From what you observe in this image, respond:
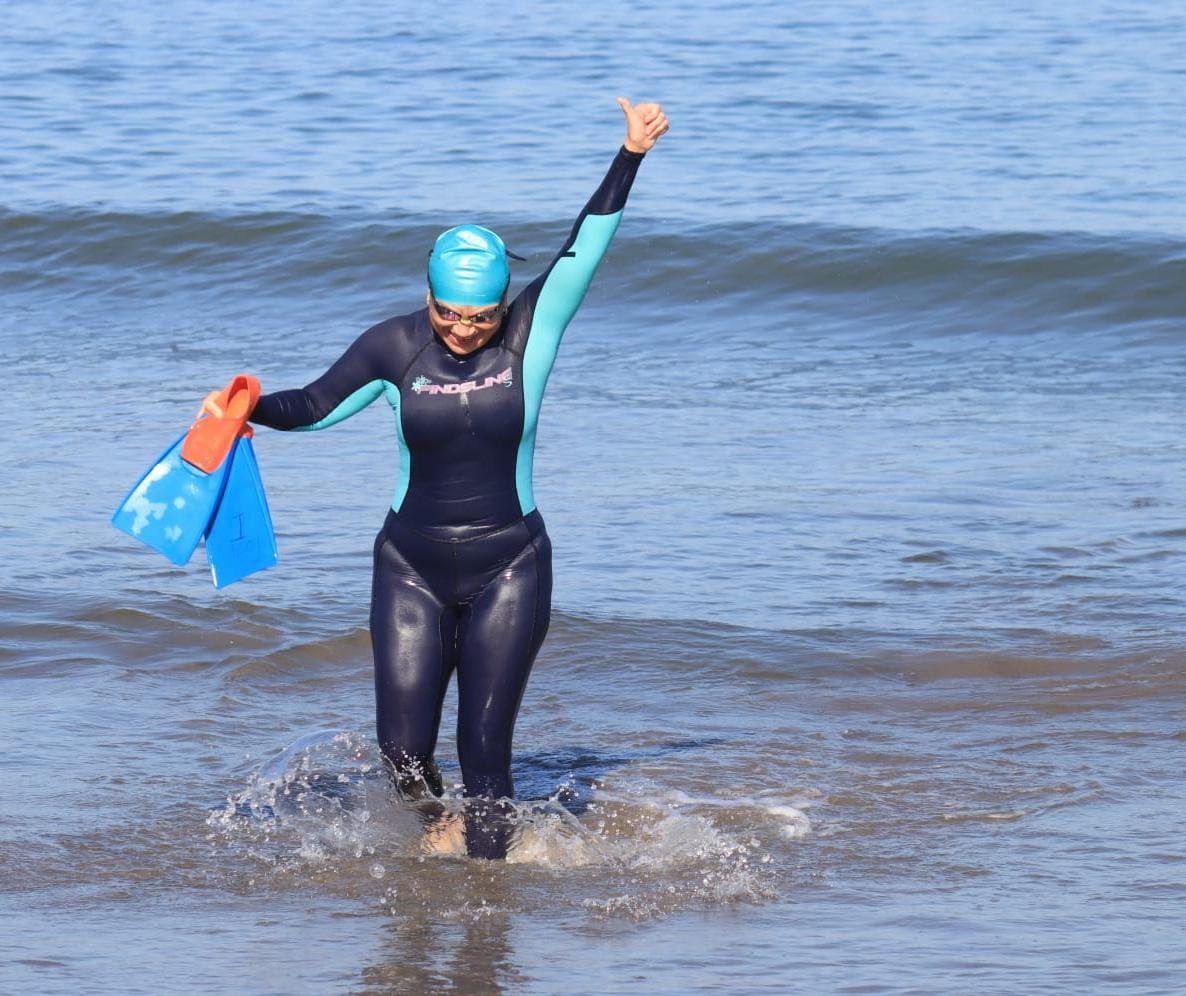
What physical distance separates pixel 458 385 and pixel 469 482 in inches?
11.6

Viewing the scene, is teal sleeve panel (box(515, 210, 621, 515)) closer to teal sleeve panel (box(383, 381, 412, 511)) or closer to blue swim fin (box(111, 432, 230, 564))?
teal sleeve panel (box(383, 381, 412, 511))

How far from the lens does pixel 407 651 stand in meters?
5.68

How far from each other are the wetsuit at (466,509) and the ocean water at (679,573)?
0.45 metres

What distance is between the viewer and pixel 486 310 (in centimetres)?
541

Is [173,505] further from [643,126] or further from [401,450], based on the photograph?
[643,126]

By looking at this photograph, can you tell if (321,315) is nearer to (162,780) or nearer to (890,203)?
(890,203)

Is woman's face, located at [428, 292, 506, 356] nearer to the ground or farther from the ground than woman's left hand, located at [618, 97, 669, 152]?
nearer to the ground

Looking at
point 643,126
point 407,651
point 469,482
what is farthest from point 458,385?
point 643,126

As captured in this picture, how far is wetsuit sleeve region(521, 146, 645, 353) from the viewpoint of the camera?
18.1 feet

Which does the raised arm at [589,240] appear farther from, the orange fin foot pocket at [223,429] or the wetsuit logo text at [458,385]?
the orange fin foot pocket at [223,429]

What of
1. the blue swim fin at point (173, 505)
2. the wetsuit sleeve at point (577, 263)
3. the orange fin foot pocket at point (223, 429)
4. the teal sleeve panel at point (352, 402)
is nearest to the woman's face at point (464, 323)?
the wetsuit sleeve at point (577, 263)

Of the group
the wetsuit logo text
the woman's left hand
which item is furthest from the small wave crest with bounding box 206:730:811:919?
the woman's left hand

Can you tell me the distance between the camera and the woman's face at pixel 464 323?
5.41 m

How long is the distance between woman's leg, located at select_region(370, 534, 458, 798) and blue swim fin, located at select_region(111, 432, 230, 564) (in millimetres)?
531
